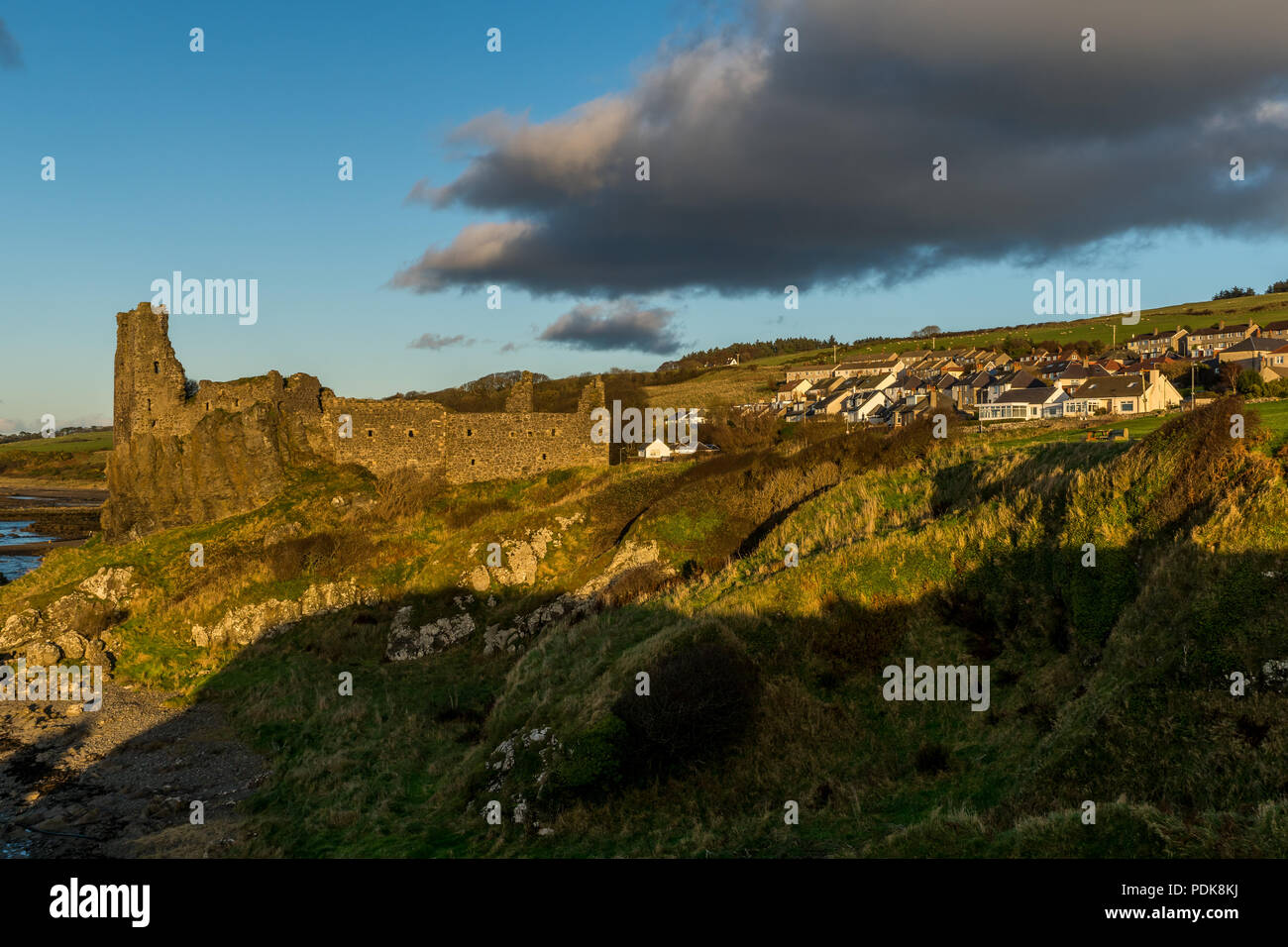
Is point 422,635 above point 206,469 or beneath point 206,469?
beneath

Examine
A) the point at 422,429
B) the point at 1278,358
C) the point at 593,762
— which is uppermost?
the point at 1278,358

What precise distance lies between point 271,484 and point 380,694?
17.9 meters

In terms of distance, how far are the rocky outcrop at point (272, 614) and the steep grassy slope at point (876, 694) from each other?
2058 mm

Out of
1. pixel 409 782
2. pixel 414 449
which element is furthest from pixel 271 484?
pixel 409 782

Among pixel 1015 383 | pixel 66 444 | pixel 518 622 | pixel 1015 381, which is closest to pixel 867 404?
pixel 1015 383

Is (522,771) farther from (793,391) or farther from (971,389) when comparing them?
(793,391)

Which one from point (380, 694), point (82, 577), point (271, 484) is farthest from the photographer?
point (271, 484)

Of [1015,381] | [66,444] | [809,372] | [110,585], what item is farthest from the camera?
[66,444]

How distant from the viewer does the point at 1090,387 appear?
83000mm

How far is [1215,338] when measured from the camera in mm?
139375

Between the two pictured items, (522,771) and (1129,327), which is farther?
(1129,327)

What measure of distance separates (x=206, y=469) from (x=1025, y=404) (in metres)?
77.4

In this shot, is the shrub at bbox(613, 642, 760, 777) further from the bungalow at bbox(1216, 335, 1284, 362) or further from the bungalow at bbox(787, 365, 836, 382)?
the bungalow at bbox(787, 365, 836, 382)
